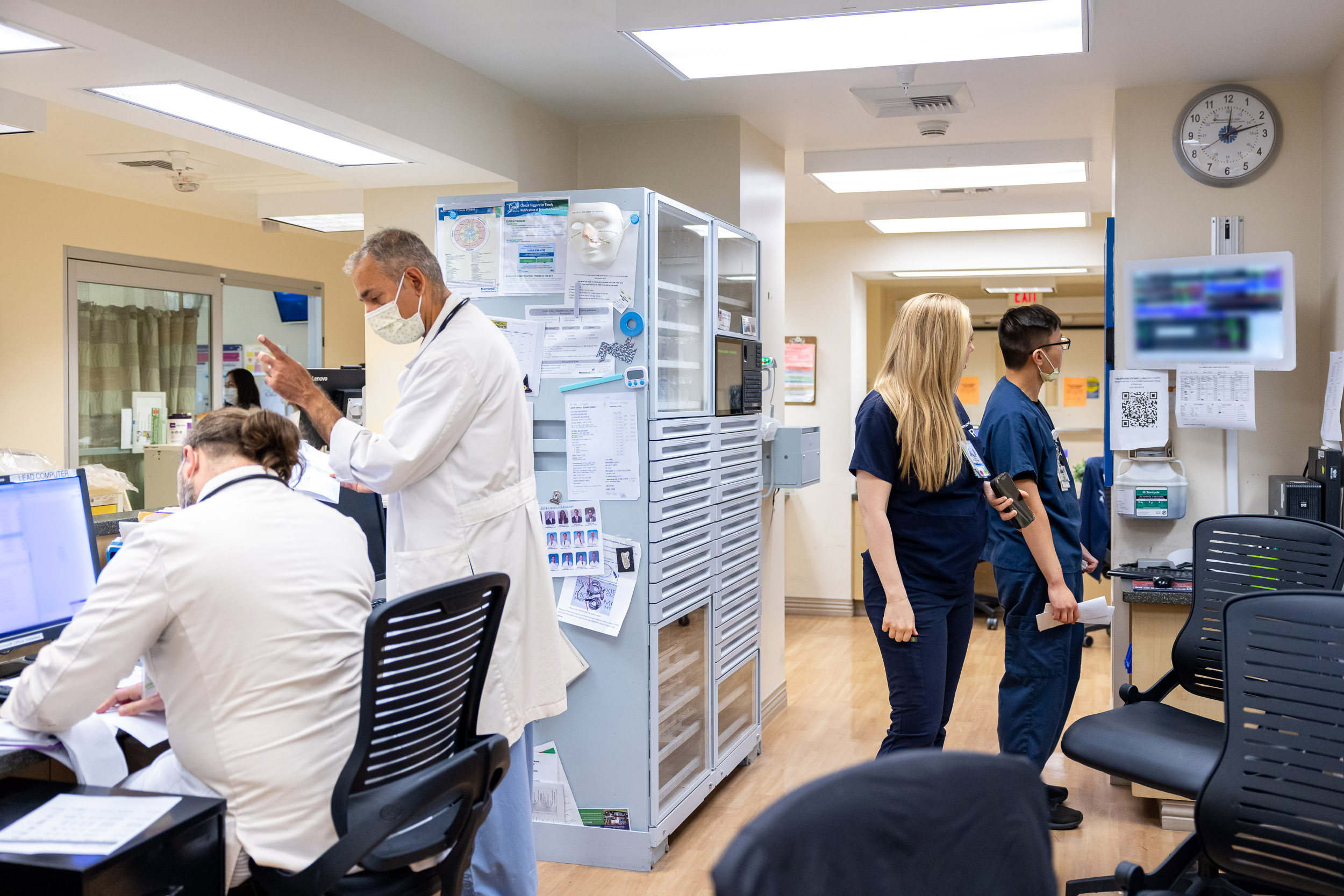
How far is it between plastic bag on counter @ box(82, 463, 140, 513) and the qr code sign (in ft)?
10.9

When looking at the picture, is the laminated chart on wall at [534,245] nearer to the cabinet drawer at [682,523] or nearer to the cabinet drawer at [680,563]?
the cabinet drawer at [682,523]

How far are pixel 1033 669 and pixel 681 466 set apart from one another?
123 centimetres

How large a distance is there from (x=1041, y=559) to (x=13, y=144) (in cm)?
479

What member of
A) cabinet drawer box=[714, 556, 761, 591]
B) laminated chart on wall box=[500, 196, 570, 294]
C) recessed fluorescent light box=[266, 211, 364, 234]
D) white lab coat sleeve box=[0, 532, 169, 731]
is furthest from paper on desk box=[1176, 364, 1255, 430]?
recessed fluorescent light box=[266, 211, 364, 234]

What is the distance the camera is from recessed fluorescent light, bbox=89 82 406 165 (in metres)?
2.88

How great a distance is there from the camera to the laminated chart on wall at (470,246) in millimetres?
3213

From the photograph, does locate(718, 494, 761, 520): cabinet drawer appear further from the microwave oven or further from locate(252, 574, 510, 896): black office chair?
locate(252, 574, 510, 896): black office chair

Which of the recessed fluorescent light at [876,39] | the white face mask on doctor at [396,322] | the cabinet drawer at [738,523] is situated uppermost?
the recessed fluorescent light at [876,39]

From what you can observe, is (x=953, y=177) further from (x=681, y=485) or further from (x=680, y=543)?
(x=680, y=543)

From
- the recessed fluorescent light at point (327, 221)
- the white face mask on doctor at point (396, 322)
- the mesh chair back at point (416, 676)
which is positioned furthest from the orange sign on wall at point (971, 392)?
the mesh chair back at point (416, 676)

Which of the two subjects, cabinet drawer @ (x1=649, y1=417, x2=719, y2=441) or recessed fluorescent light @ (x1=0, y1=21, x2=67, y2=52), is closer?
recessed fluorescent light @ (x1=0, y1=21, x2=67, y2=52)

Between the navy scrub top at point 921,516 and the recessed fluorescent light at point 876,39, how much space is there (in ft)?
3.20

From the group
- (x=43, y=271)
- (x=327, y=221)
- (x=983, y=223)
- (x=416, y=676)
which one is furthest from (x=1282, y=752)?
A: (x=43, y=271)

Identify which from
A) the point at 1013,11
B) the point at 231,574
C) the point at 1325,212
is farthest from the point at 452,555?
the point at 1325,212
